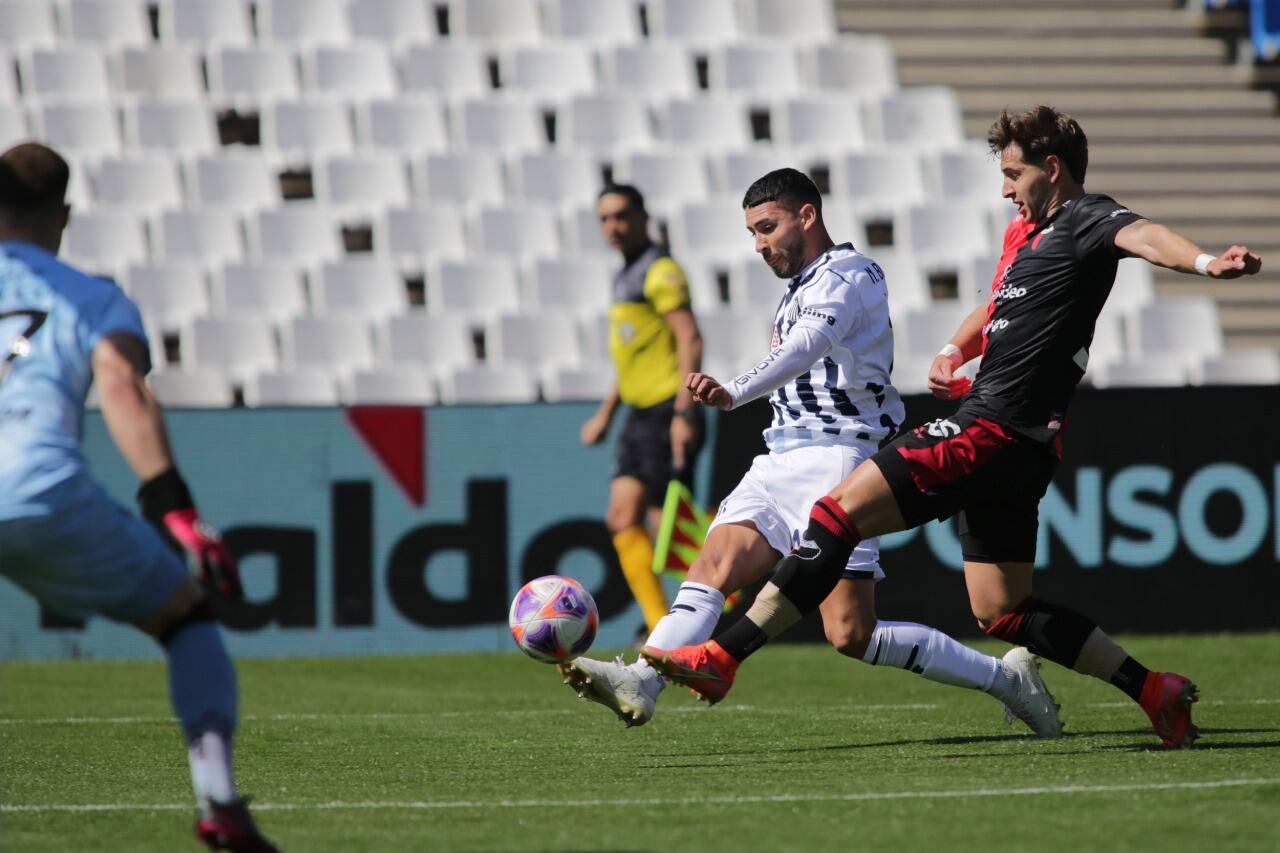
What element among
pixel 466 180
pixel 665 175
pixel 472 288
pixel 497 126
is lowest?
pixel 472 288

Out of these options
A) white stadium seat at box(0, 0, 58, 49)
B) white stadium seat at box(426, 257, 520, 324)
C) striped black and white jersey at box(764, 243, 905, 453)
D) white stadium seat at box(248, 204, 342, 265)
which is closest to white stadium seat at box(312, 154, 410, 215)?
white stadium seat at box(248, 204, 342, 265)

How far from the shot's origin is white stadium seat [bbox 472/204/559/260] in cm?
1453

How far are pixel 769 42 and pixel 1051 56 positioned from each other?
117 inches

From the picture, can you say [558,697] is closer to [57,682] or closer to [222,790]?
[57,682]

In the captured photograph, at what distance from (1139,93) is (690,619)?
13.0m

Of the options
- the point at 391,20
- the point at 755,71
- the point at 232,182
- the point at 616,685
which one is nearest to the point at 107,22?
the point at 232,182

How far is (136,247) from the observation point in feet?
46.4

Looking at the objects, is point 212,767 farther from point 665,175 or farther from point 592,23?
point 592,23

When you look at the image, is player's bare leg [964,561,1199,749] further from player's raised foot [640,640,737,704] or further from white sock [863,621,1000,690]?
player's raised foot [640,640,737,704]

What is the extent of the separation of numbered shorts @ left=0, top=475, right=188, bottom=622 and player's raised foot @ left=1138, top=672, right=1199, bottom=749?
11.2 feet

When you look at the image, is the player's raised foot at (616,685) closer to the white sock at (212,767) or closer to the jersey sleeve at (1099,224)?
the white sock at (212,767)

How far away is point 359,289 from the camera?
13.9 m

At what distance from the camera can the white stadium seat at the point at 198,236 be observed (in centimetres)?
1418

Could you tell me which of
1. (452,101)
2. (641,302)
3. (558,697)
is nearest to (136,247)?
(452,101)
